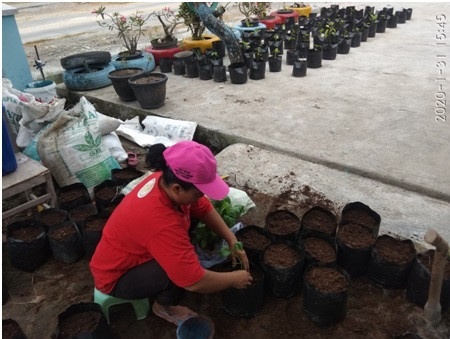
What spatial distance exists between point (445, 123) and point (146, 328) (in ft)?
11.3

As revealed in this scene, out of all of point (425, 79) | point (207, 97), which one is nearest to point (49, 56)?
point (207, 97)

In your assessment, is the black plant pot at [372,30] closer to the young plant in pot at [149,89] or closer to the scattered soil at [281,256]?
the young plant in pot at [149,89]

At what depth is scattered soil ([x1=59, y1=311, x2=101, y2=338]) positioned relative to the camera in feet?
5.71

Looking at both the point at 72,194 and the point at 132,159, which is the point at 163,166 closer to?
the point at 72,194

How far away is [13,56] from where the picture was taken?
4.46m

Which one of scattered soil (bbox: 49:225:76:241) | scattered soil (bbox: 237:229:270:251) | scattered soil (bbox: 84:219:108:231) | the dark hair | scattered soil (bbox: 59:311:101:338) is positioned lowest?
scattered soil (bbox: 59:311:101:338)

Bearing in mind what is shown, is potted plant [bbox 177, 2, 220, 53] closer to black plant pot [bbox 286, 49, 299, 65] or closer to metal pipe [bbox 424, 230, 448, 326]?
black plant pot [bbox 286, 49, 299, 65]

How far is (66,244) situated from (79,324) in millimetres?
671

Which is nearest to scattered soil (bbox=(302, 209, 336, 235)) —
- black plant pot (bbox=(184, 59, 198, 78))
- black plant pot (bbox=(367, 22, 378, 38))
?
black plant pot (bbox=(184, 59, 198, 78))

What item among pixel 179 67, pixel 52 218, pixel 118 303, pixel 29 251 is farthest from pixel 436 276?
pixel 179 67

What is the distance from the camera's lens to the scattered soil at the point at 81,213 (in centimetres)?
262

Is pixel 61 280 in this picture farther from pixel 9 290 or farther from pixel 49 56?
pixel 49 56

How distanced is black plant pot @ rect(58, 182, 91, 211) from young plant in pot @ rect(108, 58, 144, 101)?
1980 millimetres

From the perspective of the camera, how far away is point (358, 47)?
659cm
